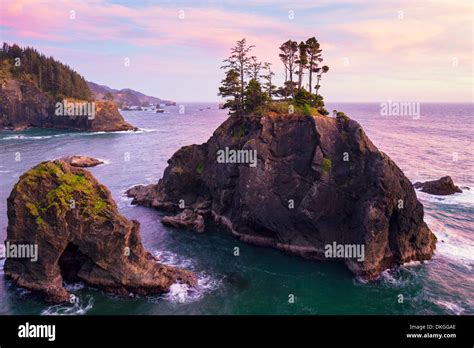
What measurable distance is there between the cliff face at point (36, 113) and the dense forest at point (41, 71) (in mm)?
5134

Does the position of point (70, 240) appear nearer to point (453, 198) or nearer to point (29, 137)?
point (453, 198)

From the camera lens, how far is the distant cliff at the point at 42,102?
150m

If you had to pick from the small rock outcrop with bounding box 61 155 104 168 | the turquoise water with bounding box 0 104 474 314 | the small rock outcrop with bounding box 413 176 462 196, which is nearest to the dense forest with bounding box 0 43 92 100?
the small rock outcrop with bounding box 61 155 104 168

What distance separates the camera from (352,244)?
4181 centimetres

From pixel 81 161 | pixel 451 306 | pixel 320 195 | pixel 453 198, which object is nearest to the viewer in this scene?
pixel 451 306

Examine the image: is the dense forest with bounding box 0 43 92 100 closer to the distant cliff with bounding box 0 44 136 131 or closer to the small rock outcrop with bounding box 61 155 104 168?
the distant cliff with bounding box 0 44 136 131

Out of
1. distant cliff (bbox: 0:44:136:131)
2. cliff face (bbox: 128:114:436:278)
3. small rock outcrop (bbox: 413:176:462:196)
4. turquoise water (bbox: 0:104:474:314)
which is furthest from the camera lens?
distant cliff (bbox: 0:44:136:131)

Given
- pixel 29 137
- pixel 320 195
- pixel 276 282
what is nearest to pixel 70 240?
pixel 276 282

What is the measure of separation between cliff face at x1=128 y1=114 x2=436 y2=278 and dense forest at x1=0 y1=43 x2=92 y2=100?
446ft

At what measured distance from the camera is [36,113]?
15538 cm

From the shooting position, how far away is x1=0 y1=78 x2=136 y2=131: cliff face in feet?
489

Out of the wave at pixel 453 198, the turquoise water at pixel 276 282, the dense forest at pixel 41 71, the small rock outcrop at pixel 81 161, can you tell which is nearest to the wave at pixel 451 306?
the turquoise water at pixel 276 282

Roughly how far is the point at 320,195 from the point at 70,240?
91.4ft
